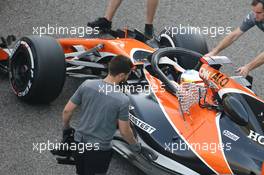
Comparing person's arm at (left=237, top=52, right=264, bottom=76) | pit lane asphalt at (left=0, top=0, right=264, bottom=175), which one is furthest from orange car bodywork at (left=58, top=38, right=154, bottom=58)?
person's arm at (left=237, top=52, right=264, bottom=76)

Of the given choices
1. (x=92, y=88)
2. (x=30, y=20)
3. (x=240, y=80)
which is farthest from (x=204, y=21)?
(x=92, y=88)

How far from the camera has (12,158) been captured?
19.8ft

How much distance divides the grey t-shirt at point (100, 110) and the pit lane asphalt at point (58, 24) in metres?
1.06

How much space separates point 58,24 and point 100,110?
4.00 metres

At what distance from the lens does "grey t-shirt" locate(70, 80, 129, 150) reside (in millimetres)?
4832

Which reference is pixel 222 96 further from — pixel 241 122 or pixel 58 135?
pixel 58 135

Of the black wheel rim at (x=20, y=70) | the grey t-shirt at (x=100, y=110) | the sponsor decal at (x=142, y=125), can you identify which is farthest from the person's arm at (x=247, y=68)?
the black wheel rim at (x=20, y=70)

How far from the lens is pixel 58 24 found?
28.4ft

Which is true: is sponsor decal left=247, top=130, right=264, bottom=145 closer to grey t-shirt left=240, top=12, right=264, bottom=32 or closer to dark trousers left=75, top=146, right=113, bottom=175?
dark trousers left=75, top=146, right=113, bottom=175

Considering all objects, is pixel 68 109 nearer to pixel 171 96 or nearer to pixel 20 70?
pixel 171 96

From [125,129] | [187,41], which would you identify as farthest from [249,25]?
[125,129]

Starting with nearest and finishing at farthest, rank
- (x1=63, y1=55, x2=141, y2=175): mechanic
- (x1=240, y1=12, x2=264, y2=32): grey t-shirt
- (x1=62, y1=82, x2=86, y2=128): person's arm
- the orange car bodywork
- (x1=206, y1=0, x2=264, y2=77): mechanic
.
Answer: (x1=63, y1=55, x2=141, y2=175): mechanic → (x1=62, y1=82, x2=86, y2=128): person's arm → (x1=206, y1=0, x2=264, y2=77): mechanic → (x1=240, y1=12, x2=264, y2=32): grey t-shirt → the orange car bodywork

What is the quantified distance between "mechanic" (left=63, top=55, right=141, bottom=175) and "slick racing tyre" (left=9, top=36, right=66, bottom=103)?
1.37 m

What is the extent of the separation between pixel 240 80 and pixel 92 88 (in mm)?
1741
